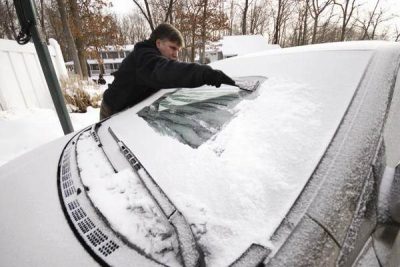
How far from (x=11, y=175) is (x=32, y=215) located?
1.45 ft

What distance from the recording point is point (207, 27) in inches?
870

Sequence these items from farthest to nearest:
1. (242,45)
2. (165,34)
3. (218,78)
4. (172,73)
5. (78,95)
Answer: (242,45) < (78,95) < (165,34) < (172,73) < (218,78)

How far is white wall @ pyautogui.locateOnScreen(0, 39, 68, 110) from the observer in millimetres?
4489

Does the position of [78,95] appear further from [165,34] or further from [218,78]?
[218,78]

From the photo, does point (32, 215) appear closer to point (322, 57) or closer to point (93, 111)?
point (322, 57)

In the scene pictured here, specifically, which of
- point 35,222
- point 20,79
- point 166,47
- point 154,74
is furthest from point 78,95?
point 35,222

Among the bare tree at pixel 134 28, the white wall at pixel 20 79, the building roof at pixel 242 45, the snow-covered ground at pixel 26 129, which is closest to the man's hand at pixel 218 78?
the snow-covered ground at pixel 26 129

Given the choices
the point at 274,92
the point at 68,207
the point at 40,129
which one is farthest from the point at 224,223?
the point at 40,129

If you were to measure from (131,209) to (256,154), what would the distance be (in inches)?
19.1

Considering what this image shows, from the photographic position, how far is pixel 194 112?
1.38 metres

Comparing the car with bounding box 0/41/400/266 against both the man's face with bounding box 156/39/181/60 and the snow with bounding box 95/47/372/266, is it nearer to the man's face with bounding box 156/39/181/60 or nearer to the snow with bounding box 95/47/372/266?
the snow with bounding box 95/47/372/266

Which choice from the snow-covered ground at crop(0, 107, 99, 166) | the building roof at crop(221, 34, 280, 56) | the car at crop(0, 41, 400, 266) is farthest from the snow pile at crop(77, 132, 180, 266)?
the building roof at crop(221, 34, 280, 56)

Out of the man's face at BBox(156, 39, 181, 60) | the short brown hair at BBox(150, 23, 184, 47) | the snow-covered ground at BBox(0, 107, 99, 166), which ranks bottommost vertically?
the snow-covered ground at BBox(0, 107, 99, 166)

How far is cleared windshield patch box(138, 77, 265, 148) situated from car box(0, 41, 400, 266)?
0.01 m
